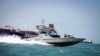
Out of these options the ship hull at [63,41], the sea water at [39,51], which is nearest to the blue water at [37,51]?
the sea water at [39,51]

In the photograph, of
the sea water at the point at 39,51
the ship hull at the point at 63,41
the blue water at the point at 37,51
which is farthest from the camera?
the ship hull at the point at 63,41

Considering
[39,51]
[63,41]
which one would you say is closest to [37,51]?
[39,51]

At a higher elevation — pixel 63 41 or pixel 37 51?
pixel 63 41

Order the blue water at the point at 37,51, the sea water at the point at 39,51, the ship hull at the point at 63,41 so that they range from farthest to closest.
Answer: the ship hull at the point at 63,41
the sea water at the point at 39,51
the blue water at the point at 37,51

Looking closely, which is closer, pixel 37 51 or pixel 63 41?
pixel 37 51

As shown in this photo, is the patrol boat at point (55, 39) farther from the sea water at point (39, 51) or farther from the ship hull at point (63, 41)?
the sea water at point (39, 51)

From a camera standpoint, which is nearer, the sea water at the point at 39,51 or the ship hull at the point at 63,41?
the sea water at the point at 39,51

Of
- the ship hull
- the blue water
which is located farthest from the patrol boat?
the blue water

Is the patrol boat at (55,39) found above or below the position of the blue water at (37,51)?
above

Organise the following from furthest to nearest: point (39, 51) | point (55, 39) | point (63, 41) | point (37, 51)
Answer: point (55, 39) < point (63, 41) < point (39, 51) < point (37, 51)

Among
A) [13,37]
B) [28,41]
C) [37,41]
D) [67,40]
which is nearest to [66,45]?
[67,40]

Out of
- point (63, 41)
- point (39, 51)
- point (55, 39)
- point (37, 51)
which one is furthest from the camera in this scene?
point (55, 39)

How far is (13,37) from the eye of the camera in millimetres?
34594

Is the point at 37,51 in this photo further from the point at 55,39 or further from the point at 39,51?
the point at 55,39
